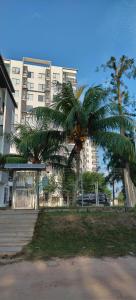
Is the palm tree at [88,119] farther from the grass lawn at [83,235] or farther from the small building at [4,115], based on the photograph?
the small building at [4,115]

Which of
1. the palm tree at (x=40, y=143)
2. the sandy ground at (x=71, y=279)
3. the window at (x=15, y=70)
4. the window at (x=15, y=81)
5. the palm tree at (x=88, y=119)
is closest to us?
the sandy ground at (x=71, y=279)

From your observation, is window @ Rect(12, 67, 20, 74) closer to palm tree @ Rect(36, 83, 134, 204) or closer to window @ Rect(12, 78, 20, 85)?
window @ Rect(12, 78, 20, 85)

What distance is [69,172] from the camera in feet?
51.5

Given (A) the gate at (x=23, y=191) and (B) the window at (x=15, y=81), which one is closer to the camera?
(A) the gate at (x=23, y=191)

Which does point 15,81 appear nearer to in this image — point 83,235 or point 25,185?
point 25,185

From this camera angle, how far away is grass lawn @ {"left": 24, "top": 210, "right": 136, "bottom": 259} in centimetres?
673

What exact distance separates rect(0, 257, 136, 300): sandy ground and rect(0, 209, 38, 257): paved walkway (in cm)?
140

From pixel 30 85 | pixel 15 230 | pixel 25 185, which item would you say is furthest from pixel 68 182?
pixel 30 85

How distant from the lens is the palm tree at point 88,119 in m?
13.6

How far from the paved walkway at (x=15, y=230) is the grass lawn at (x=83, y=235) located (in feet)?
1.08

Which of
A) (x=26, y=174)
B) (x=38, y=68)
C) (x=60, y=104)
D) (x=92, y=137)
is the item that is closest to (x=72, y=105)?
(x=60, y=104)

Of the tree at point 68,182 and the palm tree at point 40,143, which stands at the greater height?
the palm tree at point 40,143

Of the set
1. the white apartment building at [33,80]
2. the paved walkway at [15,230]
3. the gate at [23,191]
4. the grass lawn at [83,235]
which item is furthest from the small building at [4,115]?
the white apartment building at [33,80]

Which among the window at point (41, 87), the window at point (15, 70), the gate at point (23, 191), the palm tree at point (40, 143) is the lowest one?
the gate at point (23, 191)
